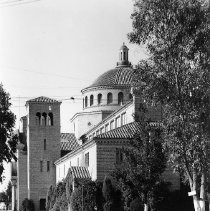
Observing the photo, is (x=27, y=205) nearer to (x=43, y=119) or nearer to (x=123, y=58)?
(x=43, y=119)

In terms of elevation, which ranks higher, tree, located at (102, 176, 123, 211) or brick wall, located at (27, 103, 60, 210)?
brick wall, located at (27, 103, 60, 210)

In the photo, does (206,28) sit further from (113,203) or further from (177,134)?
(113,203)

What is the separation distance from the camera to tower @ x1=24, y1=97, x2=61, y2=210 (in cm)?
7931

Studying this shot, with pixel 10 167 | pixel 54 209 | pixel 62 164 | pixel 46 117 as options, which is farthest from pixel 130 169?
pixel 10 167

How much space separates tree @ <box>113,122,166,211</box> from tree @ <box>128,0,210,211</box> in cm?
1032

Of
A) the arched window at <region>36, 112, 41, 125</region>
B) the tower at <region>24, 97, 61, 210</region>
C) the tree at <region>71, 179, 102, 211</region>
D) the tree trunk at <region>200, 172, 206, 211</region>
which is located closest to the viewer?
the tree trunk at <region>200, 172, 206, 211</region>

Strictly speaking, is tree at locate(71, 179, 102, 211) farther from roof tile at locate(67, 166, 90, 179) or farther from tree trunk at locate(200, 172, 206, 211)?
tree trunk at locate(200, 172, 206, 211)

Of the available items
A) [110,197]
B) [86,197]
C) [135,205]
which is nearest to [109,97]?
[86,197]

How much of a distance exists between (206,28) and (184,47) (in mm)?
1400

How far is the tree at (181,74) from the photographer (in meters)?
28.7

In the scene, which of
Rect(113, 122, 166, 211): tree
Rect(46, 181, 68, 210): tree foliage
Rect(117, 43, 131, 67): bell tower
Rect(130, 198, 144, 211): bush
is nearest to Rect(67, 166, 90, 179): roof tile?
Rect(46, 181, 68, 210): tree foliage

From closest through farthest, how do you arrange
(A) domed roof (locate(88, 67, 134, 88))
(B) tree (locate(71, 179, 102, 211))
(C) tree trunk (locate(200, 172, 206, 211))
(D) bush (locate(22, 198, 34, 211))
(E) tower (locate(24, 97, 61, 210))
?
(C) tree trunk (locate(200, 172, 206, 211))
(B) tree (locate(71, 179, 102, 211))
(D) bush (locate(22, 198, 34, 211))
(E) tower (locate(24, 97, 61, 210))
(A) domed roof (locate(88, 67, 134, 88))

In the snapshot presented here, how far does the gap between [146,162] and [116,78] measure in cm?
4273

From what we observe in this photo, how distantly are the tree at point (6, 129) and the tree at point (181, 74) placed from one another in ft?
62.1
